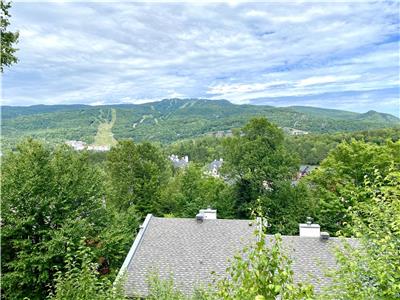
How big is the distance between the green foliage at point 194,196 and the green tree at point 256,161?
4.03 ft

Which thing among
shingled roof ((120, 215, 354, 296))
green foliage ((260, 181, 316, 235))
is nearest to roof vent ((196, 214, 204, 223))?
shingled roof ((120, 215, 354, 296))

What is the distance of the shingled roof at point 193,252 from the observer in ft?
52.6

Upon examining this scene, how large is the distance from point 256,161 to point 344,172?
6.82 metres

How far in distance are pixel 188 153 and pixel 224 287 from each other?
129 meters

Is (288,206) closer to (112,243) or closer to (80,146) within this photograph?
(112,243)

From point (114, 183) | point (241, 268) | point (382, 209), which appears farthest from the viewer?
point (114, 183)

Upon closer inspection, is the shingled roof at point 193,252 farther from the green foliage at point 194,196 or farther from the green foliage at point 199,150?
the green foliage at point 199,150

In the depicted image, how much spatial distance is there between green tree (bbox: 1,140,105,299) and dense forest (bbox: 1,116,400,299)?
52mm

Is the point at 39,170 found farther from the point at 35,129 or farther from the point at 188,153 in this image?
the point at 35,129

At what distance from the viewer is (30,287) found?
16875 millimetres

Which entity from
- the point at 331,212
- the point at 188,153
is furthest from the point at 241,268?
the point at 188,153

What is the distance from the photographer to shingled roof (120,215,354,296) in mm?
16047

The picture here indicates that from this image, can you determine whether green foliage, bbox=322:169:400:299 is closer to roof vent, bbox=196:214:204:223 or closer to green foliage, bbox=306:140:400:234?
roof vent, bbox=196:214:204:223

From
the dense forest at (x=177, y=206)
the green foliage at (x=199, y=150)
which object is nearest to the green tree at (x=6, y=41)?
the dense forest at (x=177, y=206)
